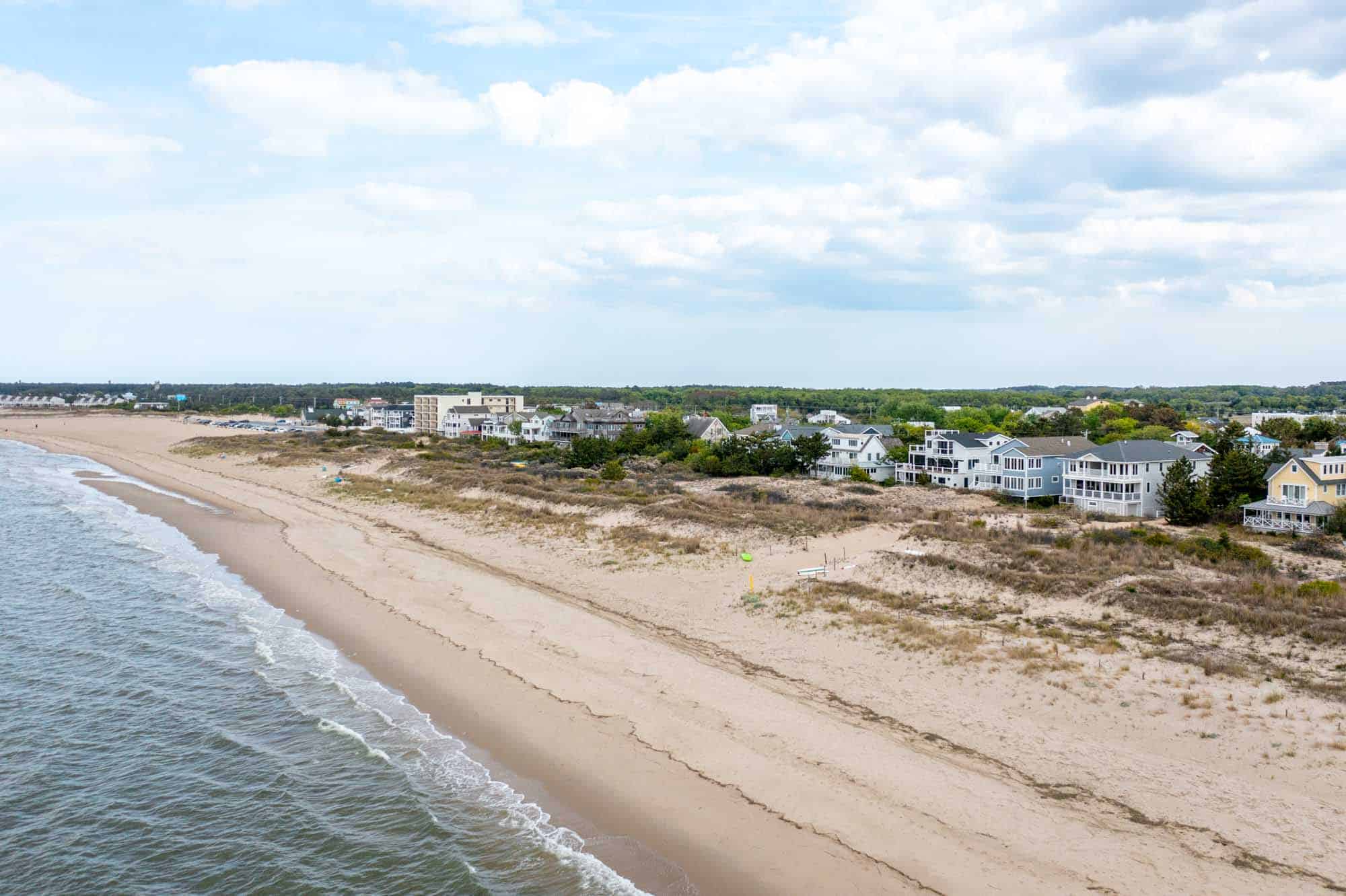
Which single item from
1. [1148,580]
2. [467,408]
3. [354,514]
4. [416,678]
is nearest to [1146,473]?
[1148,580]

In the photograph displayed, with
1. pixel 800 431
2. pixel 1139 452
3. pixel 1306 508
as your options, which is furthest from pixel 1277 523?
pixel 800 431

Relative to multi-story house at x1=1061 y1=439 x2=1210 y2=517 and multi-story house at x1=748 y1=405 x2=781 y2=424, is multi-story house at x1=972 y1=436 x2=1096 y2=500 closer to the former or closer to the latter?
multi-story house at x1=1061 y1=439 x2=1210 y2=517

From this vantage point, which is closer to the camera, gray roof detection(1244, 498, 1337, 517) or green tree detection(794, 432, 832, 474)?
gray roof detection(1244, 498, 1337, 517)

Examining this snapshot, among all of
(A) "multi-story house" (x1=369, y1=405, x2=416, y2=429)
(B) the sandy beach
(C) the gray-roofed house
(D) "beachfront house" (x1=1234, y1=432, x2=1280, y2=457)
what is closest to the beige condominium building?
(A) "multi-story house" (x1=369, y1=405, x2=416, y2=429)

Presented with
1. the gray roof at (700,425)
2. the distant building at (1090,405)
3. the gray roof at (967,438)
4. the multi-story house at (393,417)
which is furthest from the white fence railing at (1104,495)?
the multi-story house at (393,417)

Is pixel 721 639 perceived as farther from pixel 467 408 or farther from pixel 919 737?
pixel 467 408

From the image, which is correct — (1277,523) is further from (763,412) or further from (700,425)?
(763,412)
